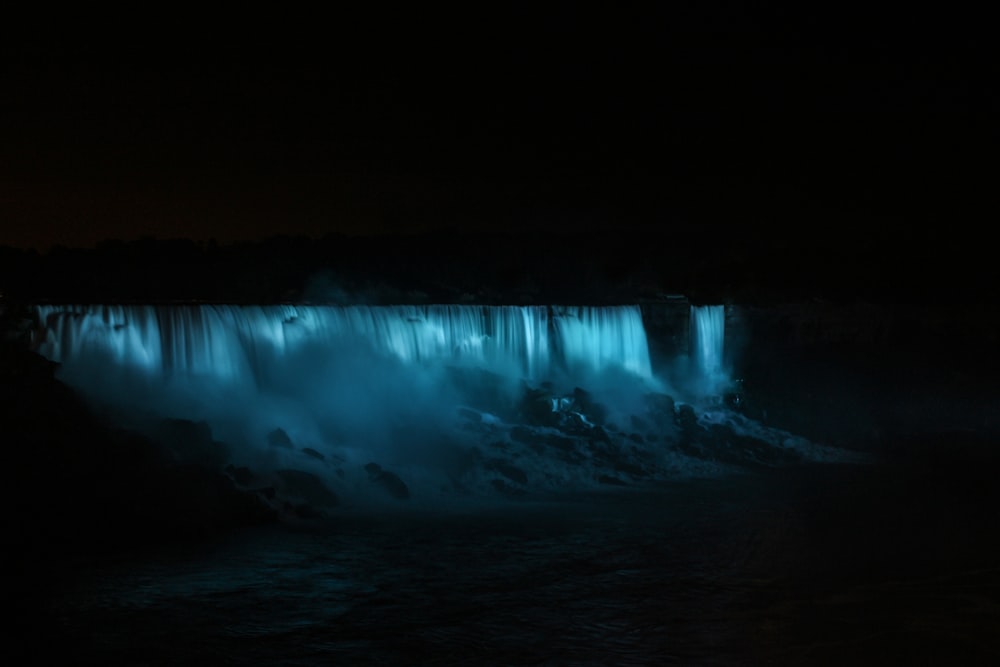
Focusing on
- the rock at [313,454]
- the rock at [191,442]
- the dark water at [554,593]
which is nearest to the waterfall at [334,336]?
the rock at [191,442]

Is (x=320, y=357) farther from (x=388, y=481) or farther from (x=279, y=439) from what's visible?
(x=388, y=481)

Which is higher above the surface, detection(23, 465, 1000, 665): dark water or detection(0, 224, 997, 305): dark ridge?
detection(0, 224, 997, 305): dark ridge

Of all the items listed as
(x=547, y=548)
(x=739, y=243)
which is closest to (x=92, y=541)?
(x=547, y=548)

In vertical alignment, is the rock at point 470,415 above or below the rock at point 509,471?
above

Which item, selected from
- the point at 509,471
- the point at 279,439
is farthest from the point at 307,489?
the point at 509,471

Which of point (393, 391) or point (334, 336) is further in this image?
point (334, 336)

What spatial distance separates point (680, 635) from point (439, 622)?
247 cm

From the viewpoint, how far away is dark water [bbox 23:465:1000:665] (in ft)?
33.5

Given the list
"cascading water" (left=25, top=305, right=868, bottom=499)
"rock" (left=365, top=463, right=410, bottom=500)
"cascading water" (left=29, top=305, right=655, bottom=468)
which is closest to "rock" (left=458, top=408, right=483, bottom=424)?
"cascading water" (left=25, top=305, right=868, bottom=499)

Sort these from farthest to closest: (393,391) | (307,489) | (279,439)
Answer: (393,391)
(279,439)
(307,489)

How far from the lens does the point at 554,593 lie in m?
12.3

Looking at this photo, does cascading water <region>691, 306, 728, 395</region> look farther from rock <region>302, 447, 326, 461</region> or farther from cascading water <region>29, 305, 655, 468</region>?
rock <region>302, 447, 326, 461</region>

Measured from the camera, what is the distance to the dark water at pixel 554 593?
10203 mm

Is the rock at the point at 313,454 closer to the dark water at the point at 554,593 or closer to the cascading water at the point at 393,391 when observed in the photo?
the cascading water at the point at 393,391
